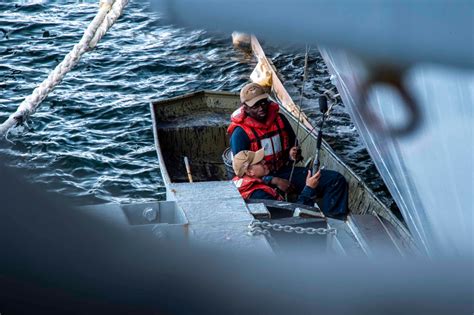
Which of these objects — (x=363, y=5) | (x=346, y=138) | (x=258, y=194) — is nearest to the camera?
(x=363, y=5)

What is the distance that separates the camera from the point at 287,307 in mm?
1267

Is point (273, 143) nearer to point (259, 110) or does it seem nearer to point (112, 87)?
point (259, 110)

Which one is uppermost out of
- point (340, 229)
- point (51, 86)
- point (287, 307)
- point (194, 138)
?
point (287, 307)

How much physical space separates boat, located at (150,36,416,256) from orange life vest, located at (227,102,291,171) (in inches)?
26.7

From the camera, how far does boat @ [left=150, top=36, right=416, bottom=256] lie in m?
6.14

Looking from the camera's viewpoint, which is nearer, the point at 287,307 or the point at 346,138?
the point at 287,307

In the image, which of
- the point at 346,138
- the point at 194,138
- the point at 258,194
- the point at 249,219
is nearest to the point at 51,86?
the point at 249,219

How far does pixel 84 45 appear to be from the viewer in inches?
214

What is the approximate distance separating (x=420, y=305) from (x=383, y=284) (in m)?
0.07

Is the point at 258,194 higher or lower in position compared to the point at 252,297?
lower

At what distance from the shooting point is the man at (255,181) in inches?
297

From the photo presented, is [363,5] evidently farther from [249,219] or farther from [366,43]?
[249,219]

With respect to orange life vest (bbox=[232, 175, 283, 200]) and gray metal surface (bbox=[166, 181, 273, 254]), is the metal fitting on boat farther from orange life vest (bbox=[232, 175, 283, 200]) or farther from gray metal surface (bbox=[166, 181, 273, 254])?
orange life vest (bbox=[232, 175, 283, 200])

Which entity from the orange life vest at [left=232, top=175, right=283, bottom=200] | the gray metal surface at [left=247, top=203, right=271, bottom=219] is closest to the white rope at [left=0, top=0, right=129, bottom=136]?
the gray metal surface at [left=247, top=203, right=271, bottom=219]
